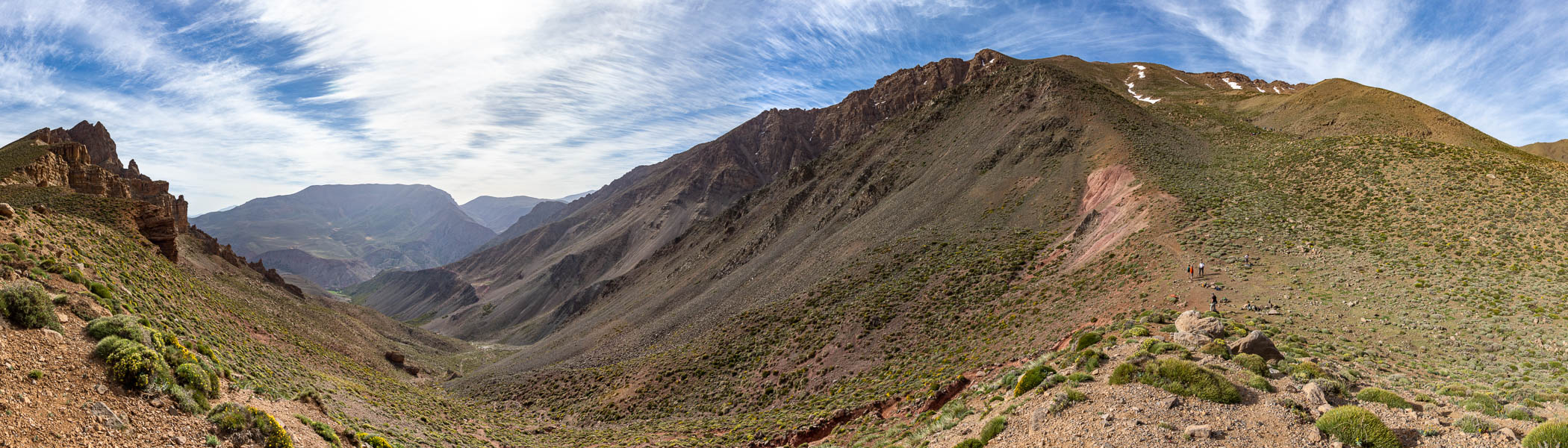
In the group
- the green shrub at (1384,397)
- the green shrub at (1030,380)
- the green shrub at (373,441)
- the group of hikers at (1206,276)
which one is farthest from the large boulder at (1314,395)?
the green shrub at (373,441)

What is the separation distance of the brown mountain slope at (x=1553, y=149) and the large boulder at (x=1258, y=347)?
546ft

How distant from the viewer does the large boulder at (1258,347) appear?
578 inches

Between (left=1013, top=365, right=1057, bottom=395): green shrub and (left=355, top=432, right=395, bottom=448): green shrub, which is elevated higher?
(left=1013, top=365, right=1057, bottom=395): green shrub

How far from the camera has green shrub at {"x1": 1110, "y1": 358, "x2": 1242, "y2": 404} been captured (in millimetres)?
12273

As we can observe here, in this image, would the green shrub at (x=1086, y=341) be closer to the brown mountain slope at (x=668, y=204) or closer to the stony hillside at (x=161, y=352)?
the stony hillside at (x=161, y=352)

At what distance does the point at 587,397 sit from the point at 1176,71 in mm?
137369

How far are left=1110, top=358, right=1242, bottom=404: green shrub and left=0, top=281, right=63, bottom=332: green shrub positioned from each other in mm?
23299

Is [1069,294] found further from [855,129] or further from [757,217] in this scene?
[855,129]

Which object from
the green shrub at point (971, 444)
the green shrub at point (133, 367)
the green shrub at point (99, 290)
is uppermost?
the green shrub at point (99, 290)

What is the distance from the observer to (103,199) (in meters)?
37.7

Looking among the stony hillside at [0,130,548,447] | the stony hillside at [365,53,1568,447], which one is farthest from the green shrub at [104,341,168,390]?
the stony hillside at [365,53,1568,447]

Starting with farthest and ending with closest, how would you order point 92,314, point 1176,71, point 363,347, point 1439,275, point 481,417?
point 1176,71
point 363,347
point 481,417
point 1439,275
point 92,314

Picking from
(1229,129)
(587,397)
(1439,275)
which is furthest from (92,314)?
(1229,129)

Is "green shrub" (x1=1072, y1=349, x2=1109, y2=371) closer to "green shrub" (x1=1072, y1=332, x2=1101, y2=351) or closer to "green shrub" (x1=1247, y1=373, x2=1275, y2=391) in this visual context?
"green shrub" (x1=1072, y1=332, x2=1101, y2=351)
